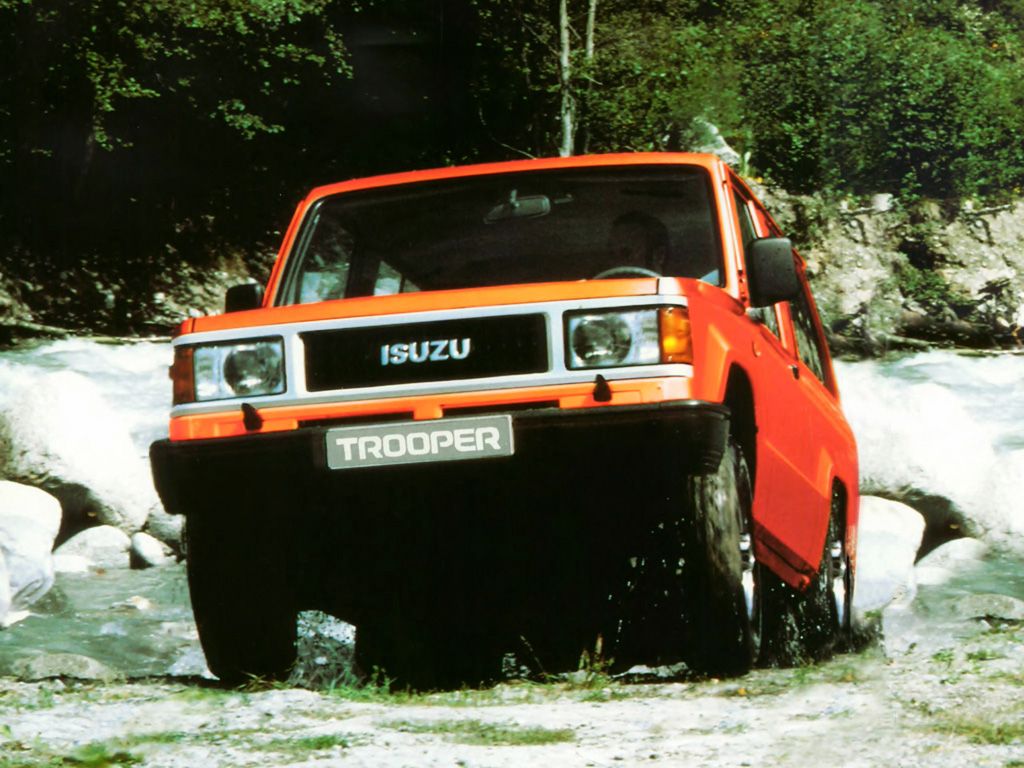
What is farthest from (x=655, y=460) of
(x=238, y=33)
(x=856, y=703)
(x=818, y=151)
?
(x=818, y=151)

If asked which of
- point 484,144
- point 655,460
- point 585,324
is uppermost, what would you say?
point 484,144

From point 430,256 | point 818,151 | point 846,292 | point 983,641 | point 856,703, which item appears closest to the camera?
point 856,703

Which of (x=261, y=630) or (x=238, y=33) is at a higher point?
(x=238, y=33)

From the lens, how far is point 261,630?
235 inches

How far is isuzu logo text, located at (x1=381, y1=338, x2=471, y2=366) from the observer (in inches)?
211

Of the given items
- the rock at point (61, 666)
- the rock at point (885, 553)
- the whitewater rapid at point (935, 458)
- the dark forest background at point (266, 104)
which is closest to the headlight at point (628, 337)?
the rock at point (61, 666)

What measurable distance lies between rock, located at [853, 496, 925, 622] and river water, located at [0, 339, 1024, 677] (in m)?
0.23

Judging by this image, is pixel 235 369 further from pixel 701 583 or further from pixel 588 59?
pixel 588 59

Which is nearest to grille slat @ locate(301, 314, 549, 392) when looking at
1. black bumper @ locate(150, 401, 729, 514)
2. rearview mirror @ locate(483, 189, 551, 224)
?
black bumper @ locate(150, 401, 729, 514)

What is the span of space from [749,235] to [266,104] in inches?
834

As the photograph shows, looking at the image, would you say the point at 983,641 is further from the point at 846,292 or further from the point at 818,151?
the point at 818,151

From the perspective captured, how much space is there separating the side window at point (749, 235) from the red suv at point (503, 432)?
0.14ft

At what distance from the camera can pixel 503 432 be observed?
204 inches

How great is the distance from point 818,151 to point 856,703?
36664mm
